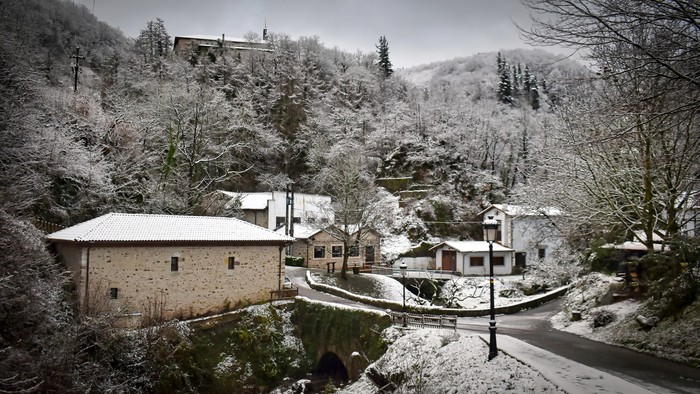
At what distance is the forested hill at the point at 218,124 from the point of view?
76.0ft

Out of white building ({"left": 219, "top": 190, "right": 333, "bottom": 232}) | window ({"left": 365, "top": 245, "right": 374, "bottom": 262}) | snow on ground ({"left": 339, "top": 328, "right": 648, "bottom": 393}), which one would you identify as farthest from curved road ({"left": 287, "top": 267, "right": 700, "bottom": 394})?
white building ({"left": 219, "top": 190, "right": 333, "bottom": 232})

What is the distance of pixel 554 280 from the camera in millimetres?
30281

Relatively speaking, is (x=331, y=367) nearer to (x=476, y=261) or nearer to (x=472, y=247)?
(x=476, y=261)

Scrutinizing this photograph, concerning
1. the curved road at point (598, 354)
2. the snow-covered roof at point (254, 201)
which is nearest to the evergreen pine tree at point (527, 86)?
the snow-covered roof at point (254, 201)

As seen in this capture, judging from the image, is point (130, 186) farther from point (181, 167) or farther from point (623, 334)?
point (623, 334)

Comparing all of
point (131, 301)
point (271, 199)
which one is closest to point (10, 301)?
point (131, 301)

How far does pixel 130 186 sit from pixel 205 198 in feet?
19.5

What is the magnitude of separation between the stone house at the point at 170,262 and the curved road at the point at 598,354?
10.7 meters

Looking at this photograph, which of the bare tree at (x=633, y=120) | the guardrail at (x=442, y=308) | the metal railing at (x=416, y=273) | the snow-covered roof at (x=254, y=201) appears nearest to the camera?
the bare tree at (x=633, y=120)

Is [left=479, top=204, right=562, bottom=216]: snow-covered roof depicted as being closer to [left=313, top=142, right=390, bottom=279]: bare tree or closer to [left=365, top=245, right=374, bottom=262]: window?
[left=313, top=142, right=390, bottom=279]: bare tree

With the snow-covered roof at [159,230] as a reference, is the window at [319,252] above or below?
below

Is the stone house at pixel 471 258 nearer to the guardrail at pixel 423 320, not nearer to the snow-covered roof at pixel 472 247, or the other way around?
the snow-covered roof at pixel 472 247

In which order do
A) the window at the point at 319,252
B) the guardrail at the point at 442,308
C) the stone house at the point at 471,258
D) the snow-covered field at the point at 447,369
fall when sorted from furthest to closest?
the window at the point at 319,252, the stone house at the point at 471,258, the guardrail at the point at 442,308, the snow-covered field at the point at 447,369

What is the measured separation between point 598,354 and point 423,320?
250 inches
